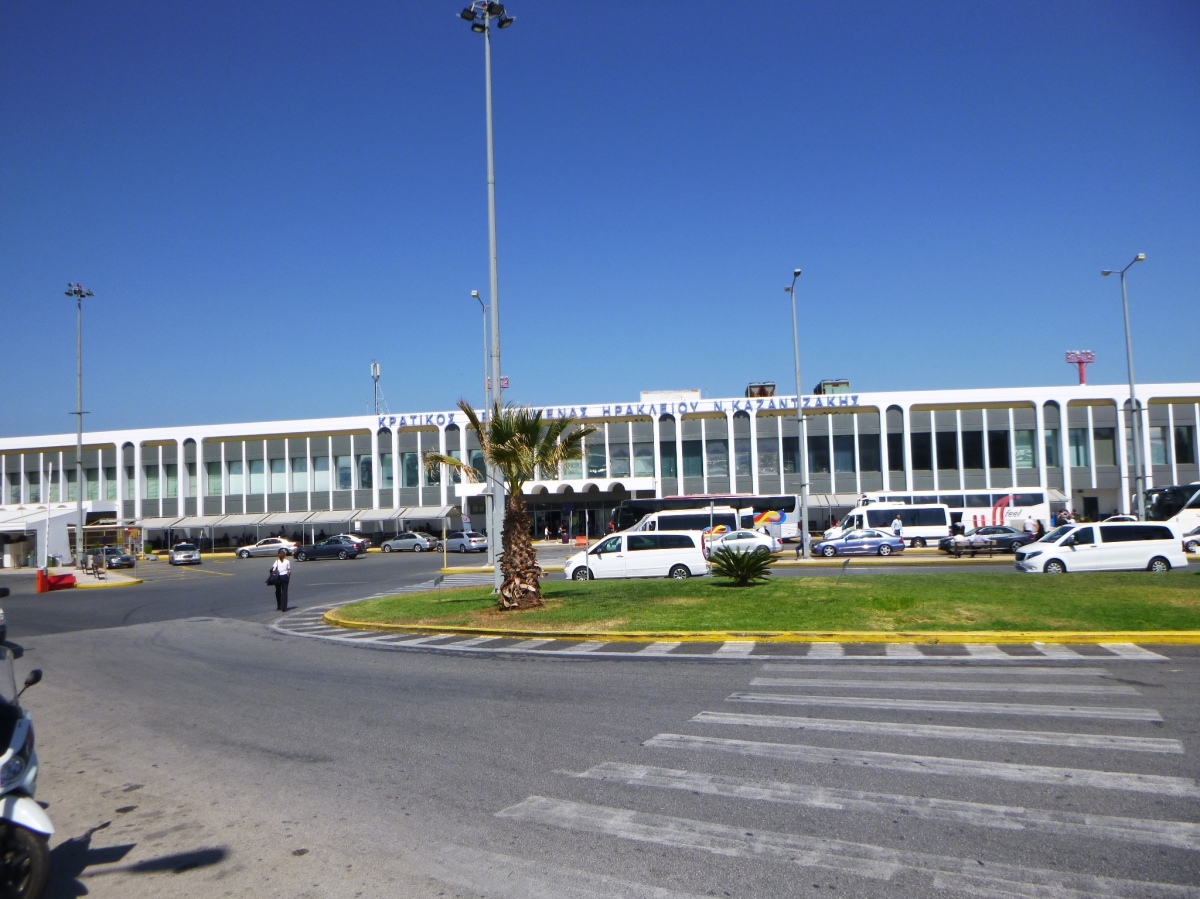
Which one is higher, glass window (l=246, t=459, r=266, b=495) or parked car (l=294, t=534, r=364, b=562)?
glass window (l=246, t=459, r=266, b=495)

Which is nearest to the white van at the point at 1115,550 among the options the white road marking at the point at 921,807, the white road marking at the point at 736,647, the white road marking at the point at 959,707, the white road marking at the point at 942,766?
the white road marking at the point at 736,647

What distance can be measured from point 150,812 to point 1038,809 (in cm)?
662

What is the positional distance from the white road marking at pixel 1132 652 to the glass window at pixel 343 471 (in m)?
61.4

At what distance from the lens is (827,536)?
45.7 metres

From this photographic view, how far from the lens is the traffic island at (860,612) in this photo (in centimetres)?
1498

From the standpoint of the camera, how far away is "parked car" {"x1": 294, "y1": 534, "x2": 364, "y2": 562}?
56469 millimetres

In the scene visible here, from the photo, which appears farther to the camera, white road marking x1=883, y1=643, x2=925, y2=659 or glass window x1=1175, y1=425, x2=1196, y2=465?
glass window x1=1175, y1=425, x2=1196, y2=465

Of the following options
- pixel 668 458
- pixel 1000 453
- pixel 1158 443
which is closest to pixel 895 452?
pixel 1000 453

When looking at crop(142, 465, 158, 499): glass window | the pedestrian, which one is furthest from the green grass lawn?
crop(142, 465, 158, 499): glass window

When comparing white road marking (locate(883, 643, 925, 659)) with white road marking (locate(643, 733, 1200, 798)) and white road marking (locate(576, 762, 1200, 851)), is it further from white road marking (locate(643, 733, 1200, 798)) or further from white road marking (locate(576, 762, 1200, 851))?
white road marking (locate(576, 762, 1200, 851))

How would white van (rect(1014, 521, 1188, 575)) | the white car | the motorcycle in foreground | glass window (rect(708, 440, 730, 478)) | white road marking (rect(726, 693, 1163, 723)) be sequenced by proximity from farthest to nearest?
1. glass window (rect(708, 440, 730, 478))
2. the white car
3. white van (rect(1014, 521, 1188, 575))
4. white road marking (rect(726, 693, 1163, 723))
5. the motorcycle in foreground

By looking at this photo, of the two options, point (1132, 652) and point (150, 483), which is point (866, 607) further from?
point (150, 483)

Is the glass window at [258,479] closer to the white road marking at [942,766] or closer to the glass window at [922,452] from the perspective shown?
the glass window at [922,452]

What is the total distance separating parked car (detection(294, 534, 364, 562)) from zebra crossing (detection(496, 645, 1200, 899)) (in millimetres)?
49985
